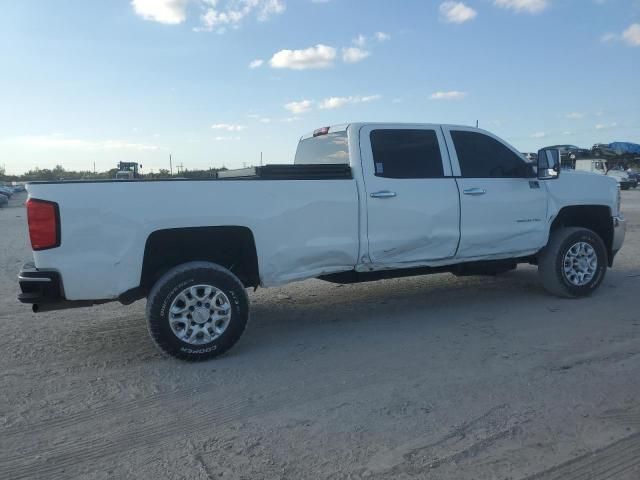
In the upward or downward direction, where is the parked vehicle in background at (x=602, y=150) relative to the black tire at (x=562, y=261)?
upward

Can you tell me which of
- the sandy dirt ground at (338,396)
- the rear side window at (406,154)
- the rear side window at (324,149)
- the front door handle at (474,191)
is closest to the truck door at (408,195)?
the rear side window at (406,154)

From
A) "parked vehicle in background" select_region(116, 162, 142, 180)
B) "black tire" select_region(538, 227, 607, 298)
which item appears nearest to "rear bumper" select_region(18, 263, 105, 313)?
"parked vehicle in background" select_region(116, 162, 142, 180)

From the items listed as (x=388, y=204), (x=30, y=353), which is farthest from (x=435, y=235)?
(x=30, y=353)

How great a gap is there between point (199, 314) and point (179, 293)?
10.0 inches

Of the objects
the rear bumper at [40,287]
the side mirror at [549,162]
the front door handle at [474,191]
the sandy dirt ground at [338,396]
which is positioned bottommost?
the sandy dirt ground at [338,396]

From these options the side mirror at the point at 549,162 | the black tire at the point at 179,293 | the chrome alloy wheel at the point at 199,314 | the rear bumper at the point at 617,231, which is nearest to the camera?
the black tire at the point at 179,293

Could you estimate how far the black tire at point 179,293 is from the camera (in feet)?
14.1

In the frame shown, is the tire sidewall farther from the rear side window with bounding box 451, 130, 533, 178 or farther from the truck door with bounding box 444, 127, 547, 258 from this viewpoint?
the rear side window with bounding box 451, 130, 533, 178

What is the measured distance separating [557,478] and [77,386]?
10.7 feet

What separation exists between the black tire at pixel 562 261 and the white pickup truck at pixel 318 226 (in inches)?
0.7

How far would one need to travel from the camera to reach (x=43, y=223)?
404 cm

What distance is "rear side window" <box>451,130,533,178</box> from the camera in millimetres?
5867

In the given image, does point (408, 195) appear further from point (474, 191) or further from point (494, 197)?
point (494, 197)

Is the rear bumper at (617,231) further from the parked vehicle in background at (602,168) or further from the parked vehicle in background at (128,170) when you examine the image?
the parked vehicle in background at (602,168)
